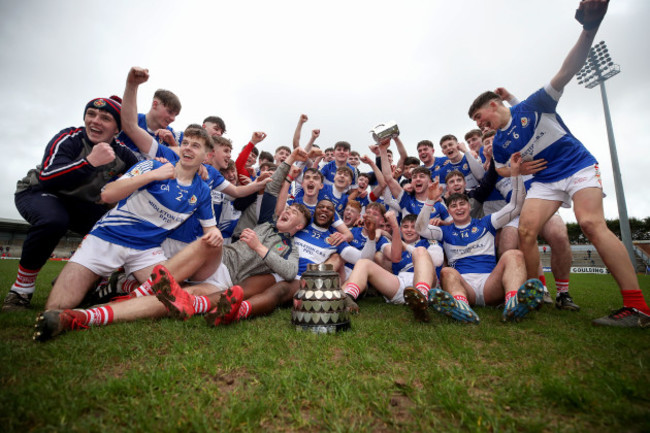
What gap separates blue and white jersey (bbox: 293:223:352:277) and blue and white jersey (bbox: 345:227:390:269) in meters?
0.53

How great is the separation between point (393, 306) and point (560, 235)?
102 inches

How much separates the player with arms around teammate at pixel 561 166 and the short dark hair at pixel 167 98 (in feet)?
14.3

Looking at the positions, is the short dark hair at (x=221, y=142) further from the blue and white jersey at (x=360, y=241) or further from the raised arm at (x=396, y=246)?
the raised arm at (x=396, y=246)

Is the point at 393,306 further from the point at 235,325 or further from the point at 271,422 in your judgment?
the point at 271,422

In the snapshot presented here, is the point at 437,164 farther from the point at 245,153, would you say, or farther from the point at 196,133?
the point at 196,133

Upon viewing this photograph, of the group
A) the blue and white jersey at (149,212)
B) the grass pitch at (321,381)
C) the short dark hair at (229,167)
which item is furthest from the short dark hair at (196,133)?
the grass pitch at (321,381)

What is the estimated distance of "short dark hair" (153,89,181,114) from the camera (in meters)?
4.43

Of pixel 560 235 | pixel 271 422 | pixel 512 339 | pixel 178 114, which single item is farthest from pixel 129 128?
pixel 560 235

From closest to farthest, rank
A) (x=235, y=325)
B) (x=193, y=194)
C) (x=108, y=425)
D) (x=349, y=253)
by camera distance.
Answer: (x=108, y=425) < (x=235, y=325) < (x=193, y=194) < (x=349, y=253)

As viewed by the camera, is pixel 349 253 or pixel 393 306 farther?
pixel 349 253

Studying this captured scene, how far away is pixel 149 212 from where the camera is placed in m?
3.35

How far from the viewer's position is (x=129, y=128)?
3.64m

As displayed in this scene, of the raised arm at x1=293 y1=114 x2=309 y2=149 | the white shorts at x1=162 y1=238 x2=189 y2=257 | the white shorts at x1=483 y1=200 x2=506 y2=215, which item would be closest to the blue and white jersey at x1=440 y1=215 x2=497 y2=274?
the white shorts at x1=483 y1=200 x2=506 y2=215

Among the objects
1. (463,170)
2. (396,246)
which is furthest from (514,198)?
(463,170)
